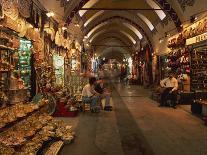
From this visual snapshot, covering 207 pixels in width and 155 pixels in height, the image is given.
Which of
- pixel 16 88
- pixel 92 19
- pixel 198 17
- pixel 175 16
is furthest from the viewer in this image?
pixel 92 19

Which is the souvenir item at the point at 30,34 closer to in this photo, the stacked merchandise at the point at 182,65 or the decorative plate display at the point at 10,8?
the decorative plate display at the point at 10,8

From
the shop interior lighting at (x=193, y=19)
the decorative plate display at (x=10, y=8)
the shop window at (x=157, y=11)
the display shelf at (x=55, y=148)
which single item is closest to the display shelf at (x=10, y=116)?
the display shelf at (x=55, y=148)

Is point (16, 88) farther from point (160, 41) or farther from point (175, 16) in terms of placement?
point (160, 41)

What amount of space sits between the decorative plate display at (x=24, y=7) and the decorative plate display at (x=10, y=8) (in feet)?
1.82

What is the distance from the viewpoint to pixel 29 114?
711 centimetres

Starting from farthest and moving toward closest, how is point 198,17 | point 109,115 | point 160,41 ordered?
point 160,41
point 198,17
point 109,115

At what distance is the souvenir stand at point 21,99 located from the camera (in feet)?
18.5

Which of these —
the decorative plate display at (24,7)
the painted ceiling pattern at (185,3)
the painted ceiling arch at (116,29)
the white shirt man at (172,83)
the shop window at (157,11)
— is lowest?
the white shirt man at (172,83)

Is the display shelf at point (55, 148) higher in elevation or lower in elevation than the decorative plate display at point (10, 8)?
lower

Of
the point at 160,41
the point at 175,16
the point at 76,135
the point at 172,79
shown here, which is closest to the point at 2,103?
the point at 76,135

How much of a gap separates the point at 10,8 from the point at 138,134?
12.8 ft

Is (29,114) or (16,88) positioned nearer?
(29,114)

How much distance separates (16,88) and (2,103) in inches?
28.4

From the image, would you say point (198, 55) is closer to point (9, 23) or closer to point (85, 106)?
point (85, 106)
